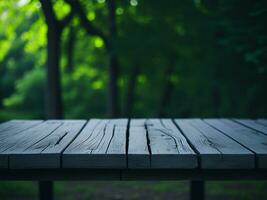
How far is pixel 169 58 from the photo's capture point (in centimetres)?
1152

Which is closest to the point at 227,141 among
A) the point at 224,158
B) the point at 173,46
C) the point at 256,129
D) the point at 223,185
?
the point at 224,158

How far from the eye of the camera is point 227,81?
8570 mm

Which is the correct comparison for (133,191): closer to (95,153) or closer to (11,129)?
(11,129)

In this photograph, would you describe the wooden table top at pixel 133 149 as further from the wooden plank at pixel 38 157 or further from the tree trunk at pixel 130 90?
the tree trunk at pixel 130 90

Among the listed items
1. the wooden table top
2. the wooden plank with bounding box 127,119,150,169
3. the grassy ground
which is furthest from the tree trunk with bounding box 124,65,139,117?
the wooden plank with bounding box 127,119,150,169

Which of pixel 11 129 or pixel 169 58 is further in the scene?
pixel 169 58

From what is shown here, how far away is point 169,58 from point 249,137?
28.4ft

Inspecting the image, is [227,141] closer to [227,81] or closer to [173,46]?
[227,81]

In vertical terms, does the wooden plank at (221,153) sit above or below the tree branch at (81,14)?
below

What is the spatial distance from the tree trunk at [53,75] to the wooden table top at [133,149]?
A: 14.9 feet

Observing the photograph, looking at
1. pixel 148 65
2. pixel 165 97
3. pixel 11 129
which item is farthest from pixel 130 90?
pixel 11 129

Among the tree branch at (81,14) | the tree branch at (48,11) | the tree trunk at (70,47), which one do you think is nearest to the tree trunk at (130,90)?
the tree trunk at (70,47)

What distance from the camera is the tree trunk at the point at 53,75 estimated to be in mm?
7609

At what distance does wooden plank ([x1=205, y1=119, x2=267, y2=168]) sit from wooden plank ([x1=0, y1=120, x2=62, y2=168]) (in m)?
1.37
